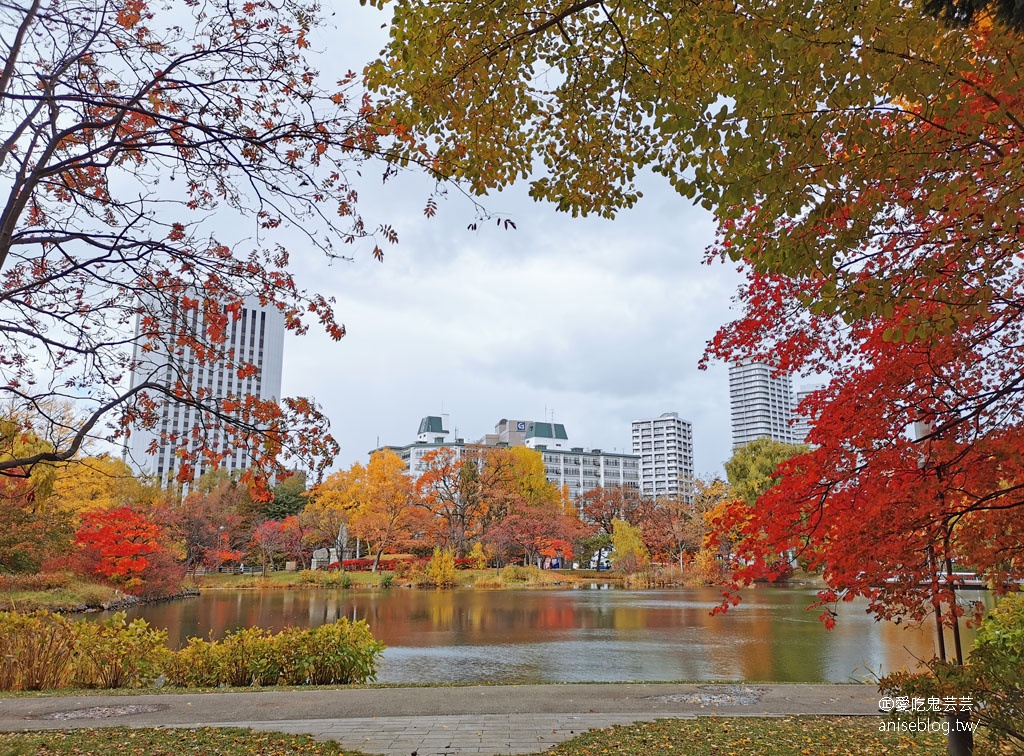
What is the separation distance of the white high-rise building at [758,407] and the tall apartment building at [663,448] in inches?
585

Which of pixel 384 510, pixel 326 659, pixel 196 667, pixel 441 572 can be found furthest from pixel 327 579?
pixel 326 659

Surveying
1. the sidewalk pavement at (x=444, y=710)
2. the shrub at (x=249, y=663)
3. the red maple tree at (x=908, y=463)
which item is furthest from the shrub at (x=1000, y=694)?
the shrub at (x=249, y=663)

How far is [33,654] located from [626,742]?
23.2 ft

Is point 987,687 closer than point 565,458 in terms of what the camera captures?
Yes

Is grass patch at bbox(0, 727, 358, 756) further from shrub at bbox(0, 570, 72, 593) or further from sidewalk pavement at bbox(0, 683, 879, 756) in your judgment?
shrub at bbox(0, 570, 72, 593)

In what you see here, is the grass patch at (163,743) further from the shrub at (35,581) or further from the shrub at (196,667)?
the shrub at (35,581)

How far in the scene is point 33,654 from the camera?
7.46 meters

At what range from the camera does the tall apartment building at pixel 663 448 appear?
11544 cm

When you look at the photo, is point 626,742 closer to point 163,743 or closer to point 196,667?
point 163,743

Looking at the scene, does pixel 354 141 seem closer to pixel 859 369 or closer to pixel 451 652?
pixel 859 369

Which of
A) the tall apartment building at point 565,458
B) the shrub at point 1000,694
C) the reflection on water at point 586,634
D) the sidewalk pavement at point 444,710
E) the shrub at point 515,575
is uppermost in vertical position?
the tall apartment building at point 565,458

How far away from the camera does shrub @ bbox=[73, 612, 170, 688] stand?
25.1ft

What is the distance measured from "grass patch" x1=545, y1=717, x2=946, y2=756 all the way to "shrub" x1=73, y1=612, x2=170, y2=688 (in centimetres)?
583

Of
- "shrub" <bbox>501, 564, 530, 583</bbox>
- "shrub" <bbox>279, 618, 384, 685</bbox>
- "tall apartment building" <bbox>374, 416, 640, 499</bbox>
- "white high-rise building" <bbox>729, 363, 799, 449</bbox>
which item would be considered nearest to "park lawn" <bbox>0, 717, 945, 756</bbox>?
"shrub" <bbox>279, 618, 384, 685</bbox>
